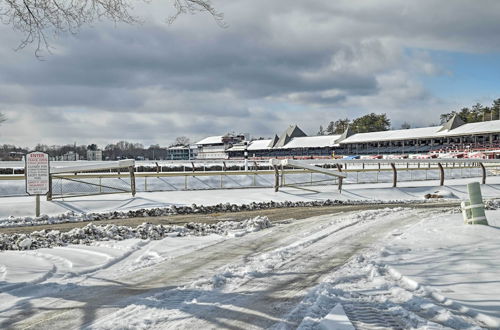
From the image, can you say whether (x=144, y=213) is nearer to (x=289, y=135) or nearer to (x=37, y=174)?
(x=37, y=174)

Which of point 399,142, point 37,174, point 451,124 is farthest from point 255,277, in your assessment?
point 399,142

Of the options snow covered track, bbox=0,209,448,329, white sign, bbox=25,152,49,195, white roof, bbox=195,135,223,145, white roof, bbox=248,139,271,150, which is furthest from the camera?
white roof, bbox=195,135,223,145

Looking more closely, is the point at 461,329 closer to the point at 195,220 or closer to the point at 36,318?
the point at 36,318

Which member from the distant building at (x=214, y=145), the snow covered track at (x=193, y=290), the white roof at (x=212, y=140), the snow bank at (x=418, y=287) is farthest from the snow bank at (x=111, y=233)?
the white roof at (x=212, y=140)

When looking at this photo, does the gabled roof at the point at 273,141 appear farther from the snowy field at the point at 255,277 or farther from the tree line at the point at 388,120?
the snowy field at the point at 255,277

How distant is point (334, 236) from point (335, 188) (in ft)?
58.3

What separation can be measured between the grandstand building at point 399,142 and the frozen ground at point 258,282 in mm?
53803

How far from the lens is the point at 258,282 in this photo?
7.40m

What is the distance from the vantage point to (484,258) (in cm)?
861

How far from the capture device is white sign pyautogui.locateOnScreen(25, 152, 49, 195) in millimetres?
17328

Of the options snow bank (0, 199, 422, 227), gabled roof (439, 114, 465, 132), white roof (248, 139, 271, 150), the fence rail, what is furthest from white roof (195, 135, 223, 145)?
snow bank (0, 199, 422, 227)

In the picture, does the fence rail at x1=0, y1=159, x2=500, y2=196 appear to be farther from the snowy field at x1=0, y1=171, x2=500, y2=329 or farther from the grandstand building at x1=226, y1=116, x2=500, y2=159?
the grandstand building at x1=226, y1=116, x2=500, y2=159

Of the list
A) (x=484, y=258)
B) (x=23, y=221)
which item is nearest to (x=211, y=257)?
(x=484, y=258)

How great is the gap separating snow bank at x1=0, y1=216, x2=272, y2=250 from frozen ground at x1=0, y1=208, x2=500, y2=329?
0.66 metres
